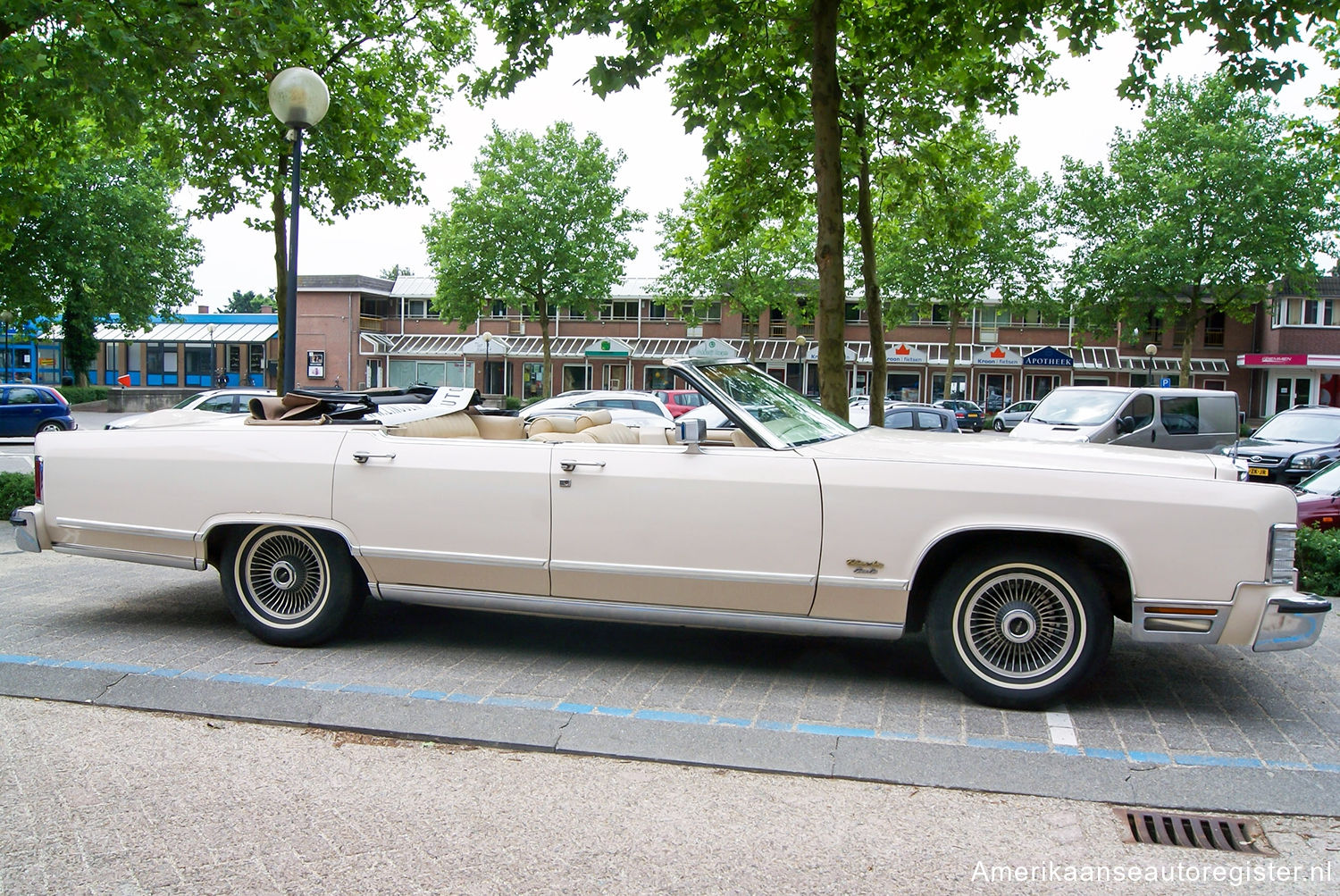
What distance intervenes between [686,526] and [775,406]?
94cm

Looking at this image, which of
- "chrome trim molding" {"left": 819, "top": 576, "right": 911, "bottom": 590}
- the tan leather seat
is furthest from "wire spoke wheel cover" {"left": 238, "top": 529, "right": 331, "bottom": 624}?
"chrome trim molding" {"left": 819, "top": 576, "right": 911, "bottom": 590}

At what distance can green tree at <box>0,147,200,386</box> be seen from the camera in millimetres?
34625

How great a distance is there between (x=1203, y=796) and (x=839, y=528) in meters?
1.75

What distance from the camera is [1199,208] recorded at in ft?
125

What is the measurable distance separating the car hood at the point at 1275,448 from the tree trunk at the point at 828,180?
8.48 meters

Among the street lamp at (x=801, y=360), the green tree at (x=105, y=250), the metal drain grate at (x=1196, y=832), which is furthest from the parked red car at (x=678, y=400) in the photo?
the street lamp at (x=801, y=360)

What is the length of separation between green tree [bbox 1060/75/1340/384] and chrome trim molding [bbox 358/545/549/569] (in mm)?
39314

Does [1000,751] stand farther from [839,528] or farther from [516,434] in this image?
[516,434]

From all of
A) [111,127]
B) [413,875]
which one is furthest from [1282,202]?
[413,875]

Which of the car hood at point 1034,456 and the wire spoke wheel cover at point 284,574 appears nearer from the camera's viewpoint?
the car hood at point 1034,456

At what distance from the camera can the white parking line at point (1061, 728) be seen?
163 inches

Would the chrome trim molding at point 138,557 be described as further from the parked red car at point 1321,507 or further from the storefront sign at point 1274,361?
the storefront sign at point 1274,361

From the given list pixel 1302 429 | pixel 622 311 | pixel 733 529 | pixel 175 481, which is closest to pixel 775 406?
→ pixel 733 529

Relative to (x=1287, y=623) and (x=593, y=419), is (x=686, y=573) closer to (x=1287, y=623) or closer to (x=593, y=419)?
(x=593, y=419)
